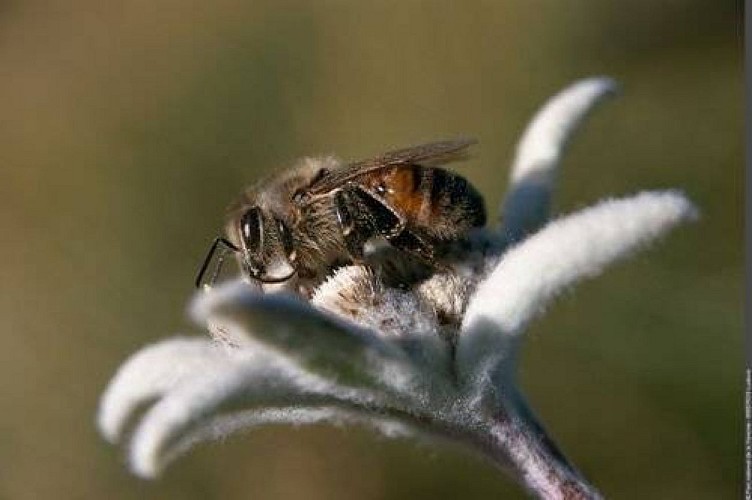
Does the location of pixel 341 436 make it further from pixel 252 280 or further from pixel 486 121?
pixel 252 280

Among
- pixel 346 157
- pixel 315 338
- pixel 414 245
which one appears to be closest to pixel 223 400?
pixel 315 338

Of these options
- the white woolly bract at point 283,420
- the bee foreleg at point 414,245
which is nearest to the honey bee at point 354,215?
the bee foreleg at point 414,245

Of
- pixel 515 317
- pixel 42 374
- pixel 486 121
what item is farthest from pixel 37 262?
pixel 515 317

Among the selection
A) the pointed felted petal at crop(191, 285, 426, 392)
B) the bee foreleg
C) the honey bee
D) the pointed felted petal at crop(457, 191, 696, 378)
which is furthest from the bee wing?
the pointed felted petal at crop(191, 285, 426, 392)

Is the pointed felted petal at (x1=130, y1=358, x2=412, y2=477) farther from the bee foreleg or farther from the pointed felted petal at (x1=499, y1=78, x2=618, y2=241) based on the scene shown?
the pointed felted petal at (x1=499, y1=78, x2=618, y2=241)

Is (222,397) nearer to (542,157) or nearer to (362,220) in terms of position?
(362,220)

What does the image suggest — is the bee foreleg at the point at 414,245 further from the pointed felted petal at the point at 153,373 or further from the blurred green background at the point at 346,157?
the blurred green background at the point at 346,157
